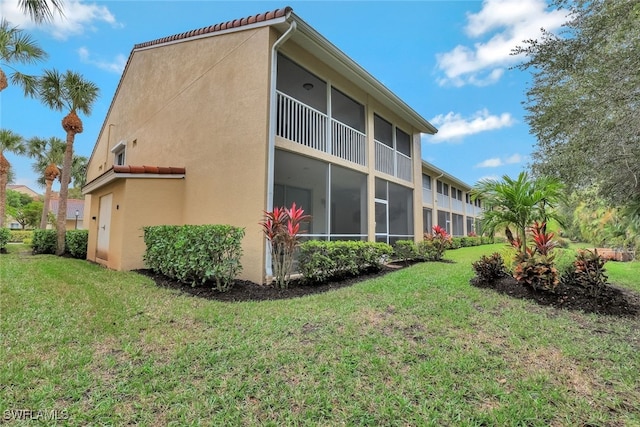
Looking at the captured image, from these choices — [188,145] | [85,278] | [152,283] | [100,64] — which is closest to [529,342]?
[152,283]

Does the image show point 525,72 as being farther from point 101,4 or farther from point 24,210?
point 24,210

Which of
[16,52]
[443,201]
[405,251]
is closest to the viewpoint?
[405,251]

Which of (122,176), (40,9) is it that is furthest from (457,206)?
(40,9)

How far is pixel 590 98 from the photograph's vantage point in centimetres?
683

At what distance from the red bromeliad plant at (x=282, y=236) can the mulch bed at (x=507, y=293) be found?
0.37 meters

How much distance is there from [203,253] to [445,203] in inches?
799

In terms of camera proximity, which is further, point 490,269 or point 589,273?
point 490,269

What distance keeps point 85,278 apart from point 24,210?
130 ft

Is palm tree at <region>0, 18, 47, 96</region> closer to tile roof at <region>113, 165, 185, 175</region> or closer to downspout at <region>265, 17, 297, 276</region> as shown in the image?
tile roof at <region>113, 165, 185, 175</region>

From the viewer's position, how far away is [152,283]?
668cm

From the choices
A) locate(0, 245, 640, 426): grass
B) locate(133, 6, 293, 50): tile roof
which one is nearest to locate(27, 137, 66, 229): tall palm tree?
locate(133, 6, 293, 50): tile roof

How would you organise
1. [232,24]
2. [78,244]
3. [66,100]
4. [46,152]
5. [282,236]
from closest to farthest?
[282,236], [232,24], [78,244], [66,100], [46,152]

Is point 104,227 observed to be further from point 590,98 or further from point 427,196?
point 427,196

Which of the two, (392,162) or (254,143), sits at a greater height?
(392,162)
